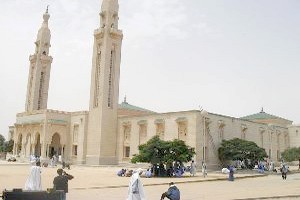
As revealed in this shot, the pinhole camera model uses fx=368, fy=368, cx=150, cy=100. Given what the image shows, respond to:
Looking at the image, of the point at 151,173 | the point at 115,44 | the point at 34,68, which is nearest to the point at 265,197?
the point at 151,173

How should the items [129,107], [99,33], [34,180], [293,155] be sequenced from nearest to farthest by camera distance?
[34,180], [293,155], [99,33], [129,107]

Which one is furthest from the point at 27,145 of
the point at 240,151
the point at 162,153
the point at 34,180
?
the point at 34,180

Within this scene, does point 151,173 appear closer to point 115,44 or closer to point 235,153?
point 235,153

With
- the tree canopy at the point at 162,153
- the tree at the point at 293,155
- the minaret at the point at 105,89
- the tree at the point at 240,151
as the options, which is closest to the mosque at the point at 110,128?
the minaret at the point at 105,89

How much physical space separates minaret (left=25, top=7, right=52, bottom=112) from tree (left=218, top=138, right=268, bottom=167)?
30.1 m

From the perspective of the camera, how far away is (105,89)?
146 ft

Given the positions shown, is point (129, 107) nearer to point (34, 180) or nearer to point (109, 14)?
point (109, 14)

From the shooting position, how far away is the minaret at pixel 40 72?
56.2 metres

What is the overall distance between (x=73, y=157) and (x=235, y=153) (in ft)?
69.5

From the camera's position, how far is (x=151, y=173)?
27.1 meters

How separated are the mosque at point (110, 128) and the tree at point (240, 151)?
115 cm

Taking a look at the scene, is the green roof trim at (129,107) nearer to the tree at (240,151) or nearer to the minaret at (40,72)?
the minaret at (40,72)

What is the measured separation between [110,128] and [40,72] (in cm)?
1854

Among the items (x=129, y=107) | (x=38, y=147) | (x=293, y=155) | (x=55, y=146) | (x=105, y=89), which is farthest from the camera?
(x=129, y=107)
